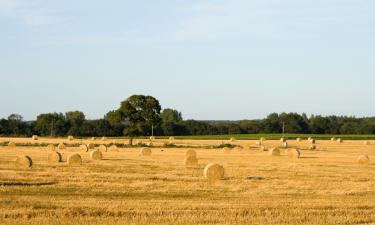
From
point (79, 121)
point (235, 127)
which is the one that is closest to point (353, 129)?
point (235, 127)

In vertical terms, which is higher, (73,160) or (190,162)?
(73,160)

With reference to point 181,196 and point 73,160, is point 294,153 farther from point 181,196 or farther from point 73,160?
point 181,196

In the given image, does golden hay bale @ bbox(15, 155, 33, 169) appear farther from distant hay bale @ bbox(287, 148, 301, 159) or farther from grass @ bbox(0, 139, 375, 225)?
distant hay bale @ bbox(287, 148, 301, 159)

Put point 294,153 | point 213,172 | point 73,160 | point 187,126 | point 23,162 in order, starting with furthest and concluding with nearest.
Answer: point 187,126
point 294,153
point 73,160
point 23,162
point 213,172

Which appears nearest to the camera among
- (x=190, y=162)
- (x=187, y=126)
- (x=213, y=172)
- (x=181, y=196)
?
(x=181, y=196)

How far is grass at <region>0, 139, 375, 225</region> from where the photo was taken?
1510cm

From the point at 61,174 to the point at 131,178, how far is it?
3119 mm

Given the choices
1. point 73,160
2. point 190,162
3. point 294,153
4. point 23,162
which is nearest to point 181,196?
point 23,162

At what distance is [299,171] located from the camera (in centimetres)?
2942

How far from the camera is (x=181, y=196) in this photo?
1959 cm

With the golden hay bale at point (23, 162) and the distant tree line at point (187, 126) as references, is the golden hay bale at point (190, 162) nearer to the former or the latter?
the golden hay bale at point (23, 162)

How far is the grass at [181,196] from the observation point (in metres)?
15.1

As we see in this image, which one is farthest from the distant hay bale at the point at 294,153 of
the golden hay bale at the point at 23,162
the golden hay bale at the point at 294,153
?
the golden hay bale at the point at 23,162

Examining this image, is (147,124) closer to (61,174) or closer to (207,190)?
(61,174)
